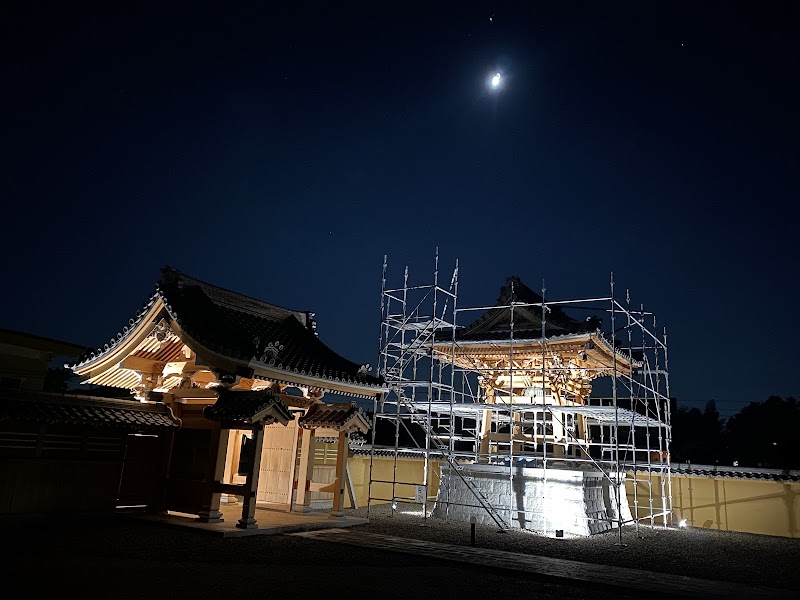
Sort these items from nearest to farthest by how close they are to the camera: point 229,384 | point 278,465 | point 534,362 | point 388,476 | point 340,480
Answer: point 229,384 < point 340,480 < point 278,465 < point 534,362 < point 388,476

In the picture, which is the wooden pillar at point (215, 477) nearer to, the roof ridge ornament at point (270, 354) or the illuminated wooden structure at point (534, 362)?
the roof ridge ornament at point (270, 354)

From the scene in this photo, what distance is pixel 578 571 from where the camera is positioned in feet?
25.6

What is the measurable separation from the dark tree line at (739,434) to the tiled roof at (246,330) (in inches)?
667

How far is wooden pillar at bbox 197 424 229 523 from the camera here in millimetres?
9914

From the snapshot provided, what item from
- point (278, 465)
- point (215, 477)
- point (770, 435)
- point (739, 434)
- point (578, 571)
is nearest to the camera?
point (578, 571)

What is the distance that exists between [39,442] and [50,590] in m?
4.24

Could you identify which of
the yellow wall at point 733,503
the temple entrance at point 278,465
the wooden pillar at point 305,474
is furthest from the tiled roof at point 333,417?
the yellow wall at point 733,503

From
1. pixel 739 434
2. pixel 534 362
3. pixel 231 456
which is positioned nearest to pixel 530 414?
pixel 534 362

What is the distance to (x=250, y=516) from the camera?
9664mm

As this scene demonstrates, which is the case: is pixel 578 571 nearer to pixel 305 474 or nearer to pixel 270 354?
pixel 270 354

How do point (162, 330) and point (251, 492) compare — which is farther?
point (162, 330)

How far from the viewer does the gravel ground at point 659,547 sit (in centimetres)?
870

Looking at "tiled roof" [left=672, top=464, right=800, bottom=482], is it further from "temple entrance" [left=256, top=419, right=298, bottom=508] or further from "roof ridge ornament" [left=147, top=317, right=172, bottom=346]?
"roof ridge ornament" [left=147, top=317, right=172, bottom=346]

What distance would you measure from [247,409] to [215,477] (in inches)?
54.2
